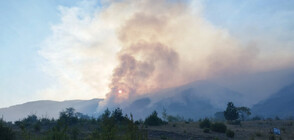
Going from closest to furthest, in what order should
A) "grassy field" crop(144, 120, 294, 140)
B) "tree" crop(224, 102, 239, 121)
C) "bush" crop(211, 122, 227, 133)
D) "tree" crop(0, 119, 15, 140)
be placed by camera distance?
"tree" crop(0, 119, 15, 140), "grassy field" crop(144, 120, 294, 140), "bush" crop(211, 122, 227, 133), "tree" crop(224, 102, 239, 121)

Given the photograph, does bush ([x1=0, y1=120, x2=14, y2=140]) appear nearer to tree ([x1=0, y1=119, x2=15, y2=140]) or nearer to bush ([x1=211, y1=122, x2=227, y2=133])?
tree ([x1=0, y1=119, x2=15, y2=140])

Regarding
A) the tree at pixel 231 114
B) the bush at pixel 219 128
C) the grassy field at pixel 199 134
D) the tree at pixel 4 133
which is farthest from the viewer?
the tree at pixel 231 114

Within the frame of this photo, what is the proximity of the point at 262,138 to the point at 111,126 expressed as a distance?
2355cm

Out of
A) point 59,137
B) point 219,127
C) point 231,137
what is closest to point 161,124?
point 219,127

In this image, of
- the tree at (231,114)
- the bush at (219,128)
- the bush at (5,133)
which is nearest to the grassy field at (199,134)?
the bush at (219,128)

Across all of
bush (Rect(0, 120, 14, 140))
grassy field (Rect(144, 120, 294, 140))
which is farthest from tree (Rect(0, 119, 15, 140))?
grassy field (Rect(144, 120, 294, 140))

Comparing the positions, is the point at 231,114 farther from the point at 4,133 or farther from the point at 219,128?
the point at 4,133

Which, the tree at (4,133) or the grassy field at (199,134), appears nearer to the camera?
the tree at (4,133)

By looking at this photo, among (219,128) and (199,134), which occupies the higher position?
(219,128)

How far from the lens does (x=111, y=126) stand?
6.49m

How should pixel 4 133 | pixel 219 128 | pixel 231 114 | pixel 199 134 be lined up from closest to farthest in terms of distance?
pixel 4 133 < pixel 199 134 < pixel 219 128 < pixel 231 114

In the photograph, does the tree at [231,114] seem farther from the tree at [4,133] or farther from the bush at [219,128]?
the tree at [4,133]

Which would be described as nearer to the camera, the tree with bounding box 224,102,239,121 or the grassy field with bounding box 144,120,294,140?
the grassy field with bounding box 144,120,294,140

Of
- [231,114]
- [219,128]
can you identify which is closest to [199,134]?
[219,128]
